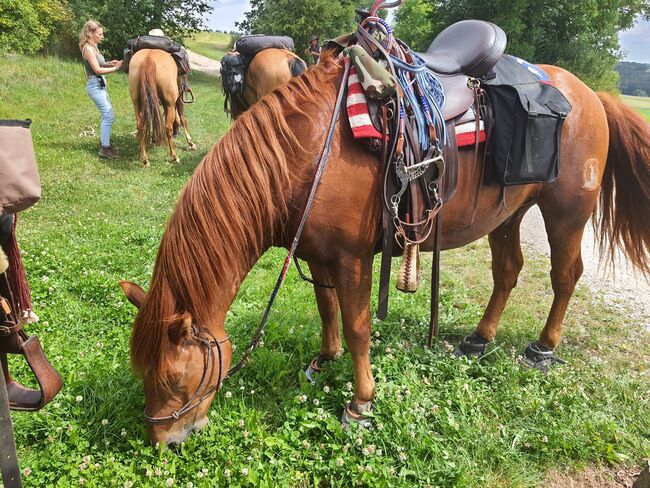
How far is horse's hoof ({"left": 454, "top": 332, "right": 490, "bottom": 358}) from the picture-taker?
3309 mm

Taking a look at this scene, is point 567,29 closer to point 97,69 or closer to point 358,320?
point 97,69

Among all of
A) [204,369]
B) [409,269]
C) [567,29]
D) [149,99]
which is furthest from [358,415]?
[567,29]

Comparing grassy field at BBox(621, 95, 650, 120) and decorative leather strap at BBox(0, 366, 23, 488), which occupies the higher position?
grassy field at BBox(621, 95, 650, 120)

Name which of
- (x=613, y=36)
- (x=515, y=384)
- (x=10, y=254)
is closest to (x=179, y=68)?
(x=10, y=254)

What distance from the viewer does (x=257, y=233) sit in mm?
2021

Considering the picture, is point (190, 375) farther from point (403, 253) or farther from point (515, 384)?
point (515, 384)

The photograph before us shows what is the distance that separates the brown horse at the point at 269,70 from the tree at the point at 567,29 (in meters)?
21.2

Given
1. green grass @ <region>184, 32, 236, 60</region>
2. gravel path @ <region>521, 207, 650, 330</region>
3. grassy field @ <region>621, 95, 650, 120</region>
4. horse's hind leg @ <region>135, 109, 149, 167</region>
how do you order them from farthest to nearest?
green grass @ <region>184, 32, 236, 60</region> → horse's hind leg @ <region>135, 109, 149, 167</region> → gravel path @ <region>521, 207, 650, 330</region> → grassy field @ <region>621, 95, 650, 120</region>

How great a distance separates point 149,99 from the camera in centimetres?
774

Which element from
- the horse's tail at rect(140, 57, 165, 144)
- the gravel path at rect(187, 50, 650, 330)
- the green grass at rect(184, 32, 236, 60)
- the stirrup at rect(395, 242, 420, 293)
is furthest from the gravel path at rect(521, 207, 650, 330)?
the green grass at rect(184, 32, 236, 60)

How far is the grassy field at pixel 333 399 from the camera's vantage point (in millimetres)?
Result: 2238

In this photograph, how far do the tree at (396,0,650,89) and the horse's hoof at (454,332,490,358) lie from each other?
2521 cm

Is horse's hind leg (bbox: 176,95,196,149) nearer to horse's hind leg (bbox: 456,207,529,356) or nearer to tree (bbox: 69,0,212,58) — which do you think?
horse's hind leg (bbox: 456,207,529,356)

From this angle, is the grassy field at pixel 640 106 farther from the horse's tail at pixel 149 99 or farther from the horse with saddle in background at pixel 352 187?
the horse's tail at pixel 149 99
